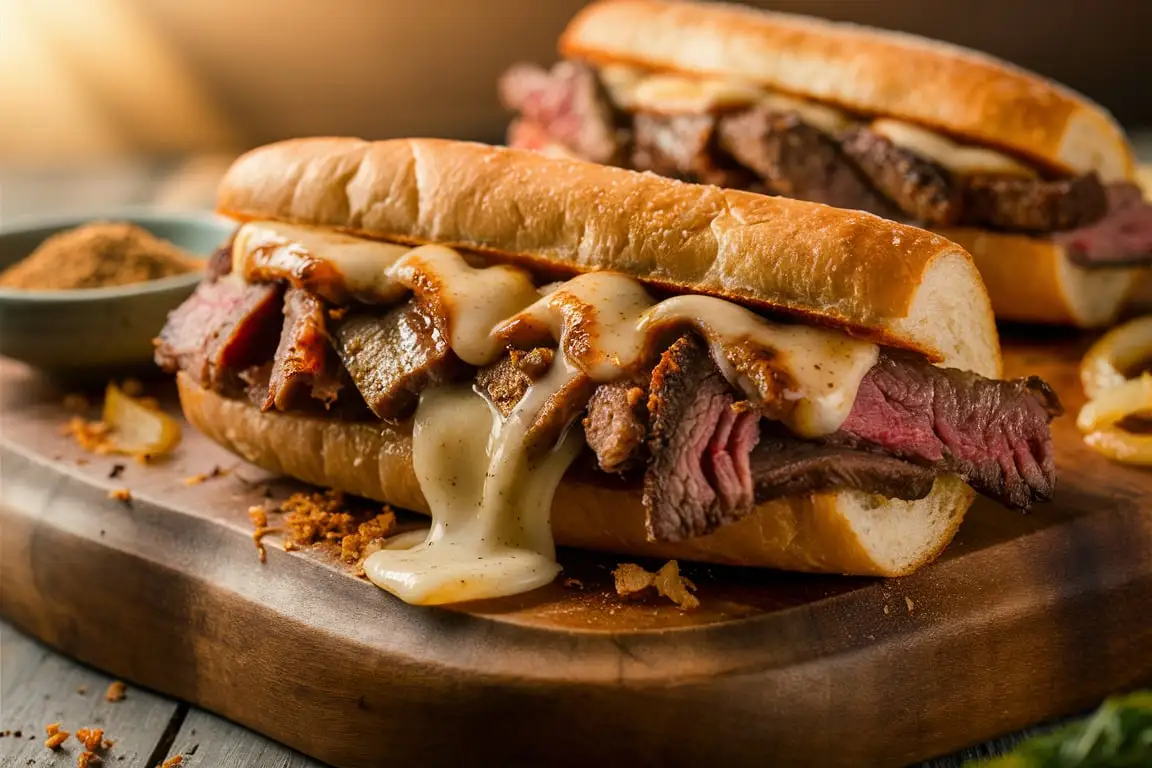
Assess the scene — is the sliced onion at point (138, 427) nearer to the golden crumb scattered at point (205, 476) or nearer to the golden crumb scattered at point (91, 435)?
the golden crumb scattered at point (91, 435)

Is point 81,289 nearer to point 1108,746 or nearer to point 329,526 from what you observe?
point 329,526

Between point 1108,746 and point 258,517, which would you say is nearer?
point 1108,746

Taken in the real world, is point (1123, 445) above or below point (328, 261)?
below

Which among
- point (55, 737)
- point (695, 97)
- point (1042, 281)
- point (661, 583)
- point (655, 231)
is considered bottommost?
point (1042, 281)

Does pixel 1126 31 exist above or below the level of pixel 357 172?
below

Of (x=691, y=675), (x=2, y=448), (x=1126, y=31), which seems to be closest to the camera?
(x=691, y=675)

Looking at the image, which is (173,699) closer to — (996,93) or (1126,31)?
(996,93)

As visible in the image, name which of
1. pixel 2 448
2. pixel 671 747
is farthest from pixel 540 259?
pixel 2 448

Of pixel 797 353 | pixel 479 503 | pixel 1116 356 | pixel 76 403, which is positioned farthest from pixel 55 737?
pixel 1116 356
